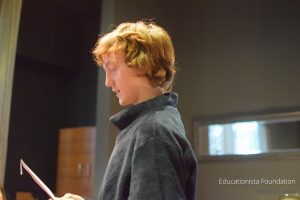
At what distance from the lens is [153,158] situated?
2.53 ft

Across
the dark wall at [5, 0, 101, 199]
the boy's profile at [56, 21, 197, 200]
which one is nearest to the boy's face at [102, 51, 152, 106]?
the boy's profile at [56, 21, 197, 200]

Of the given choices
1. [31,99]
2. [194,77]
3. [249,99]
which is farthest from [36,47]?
[249,99]

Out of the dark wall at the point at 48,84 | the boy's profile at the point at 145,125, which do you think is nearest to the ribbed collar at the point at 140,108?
the boy's profile at the point at 145,125

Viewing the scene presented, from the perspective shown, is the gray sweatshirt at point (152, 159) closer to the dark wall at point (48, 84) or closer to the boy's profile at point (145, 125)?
the boy's profile at point (145, 125)

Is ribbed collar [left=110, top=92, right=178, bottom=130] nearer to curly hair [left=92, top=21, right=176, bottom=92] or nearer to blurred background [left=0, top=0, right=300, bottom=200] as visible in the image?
curly hair [left=92, top=21, right=176, bottom=92]

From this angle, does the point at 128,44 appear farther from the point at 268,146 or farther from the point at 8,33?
the point at 8,33

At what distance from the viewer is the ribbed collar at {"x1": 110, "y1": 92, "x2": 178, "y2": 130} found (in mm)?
874

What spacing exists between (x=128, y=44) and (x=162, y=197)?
31 centimetres

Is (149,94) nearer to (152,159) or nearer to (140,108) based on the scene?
(140,108)

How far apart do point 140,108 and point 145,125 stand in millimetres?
64

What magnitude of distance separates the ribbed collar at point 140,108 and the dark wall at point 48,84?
3.62 m

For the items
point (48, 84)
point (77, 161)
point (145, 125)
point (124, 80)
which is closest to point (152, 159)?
point (145, 125)

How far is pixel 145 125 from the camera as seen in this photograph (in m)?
0.82

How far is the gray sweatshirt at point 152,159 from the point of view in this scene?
0.76 m
